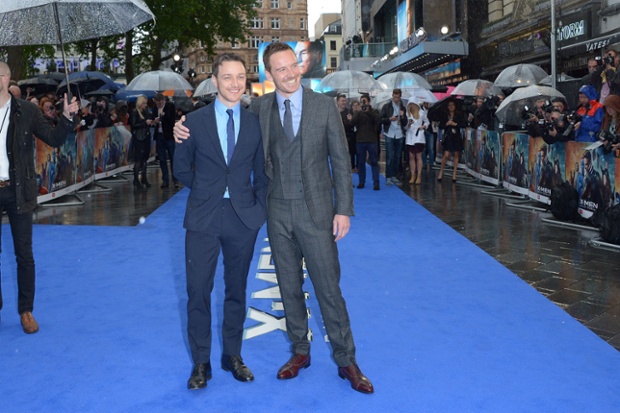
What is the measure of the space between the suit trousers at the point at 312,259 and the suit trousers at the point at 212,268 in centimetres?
17

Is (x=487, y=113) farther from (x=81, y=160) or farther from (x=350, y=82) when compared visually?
(x=81, y=160)

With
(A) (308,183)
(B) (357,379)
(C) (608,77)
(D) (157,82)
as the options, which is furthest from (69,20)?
(D) (157,82)

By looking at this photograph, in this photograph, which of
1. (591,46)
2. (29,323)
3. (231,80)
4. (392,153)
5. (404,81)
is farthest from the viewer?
(404,81)

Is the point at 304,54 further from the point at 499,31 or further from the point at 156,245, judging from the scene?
the point at 156,245

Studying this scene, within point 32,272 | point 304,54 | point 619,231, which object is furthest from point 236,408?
point 304,54

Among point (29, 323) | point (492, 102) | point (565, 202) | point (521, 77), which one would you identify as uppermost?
point (521, 77)

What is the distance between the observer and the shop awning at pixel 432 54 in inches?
1206

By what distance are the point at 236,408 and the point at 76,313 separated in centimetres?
254

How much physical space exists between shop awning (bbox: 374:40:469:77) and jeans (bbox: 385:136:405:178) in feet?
50.2

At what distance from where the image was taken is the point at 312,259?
4.48 meters

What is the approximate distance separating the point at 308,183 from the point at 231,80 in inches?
28.7

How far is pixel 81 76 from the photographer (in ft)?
77.2

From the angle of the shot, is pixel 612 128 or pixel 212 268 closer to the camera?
pixel 212 268

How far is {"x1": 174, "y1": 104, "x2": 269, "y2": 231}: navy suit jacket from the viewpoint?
4379 mm
